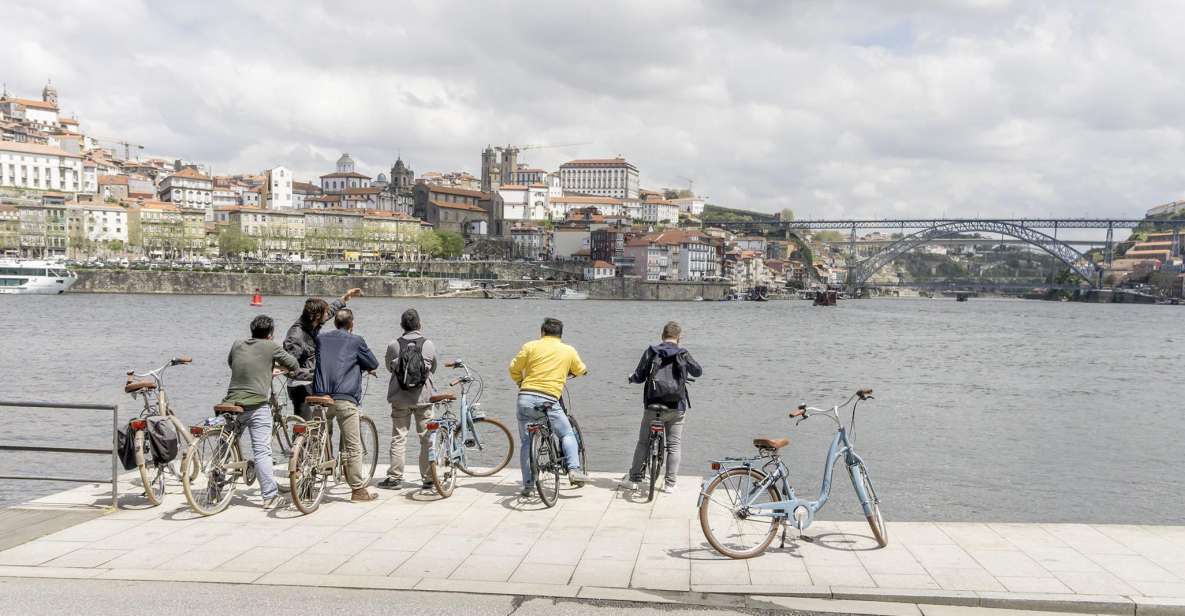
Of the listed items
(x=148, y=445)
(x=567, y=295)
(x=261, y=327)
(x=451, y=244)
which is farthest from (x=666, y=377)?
(x=451, y=244)

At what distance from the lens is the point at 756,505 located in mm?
6543

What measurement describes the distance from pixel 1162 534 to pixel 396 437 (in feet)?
22.0

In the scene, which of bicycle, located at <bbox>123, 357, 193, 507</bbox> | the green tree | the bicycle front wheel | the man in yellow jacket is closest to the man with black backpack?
the man in yellow jacket

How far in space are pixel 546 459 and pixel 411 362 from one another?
5.09 feet

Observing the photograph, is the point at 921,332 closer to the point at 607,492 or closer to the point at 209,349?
the point at 209,349

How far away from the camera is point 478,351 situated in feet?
147

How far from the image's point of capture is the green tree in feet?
508

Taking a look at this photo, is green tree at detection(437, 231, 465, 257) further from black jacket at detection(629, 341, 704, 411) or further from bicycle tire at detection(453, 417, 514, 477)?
black jacket at detection(629, 341, 704, 411)

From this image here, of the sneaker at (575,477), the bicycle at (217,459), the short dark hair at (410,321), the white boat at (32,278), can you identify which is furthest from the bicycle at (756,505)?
the white boat at (32,278)

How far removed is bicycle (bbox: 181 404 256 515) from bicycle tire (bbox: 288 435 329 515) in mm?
524

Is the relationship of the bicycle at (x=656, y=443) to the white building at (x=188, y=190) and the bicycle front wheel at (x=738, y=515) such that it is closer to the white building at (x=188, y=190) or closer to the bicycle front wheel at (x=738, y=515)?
the bicycle front wheel at (x=738, y=515)

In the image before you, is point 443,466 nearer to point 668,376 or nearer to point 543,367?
point 543,367

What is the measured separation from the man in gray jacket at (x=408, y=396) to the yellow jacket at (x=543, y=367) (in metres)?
0.85

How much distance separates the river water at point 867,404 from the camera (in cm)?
1403
